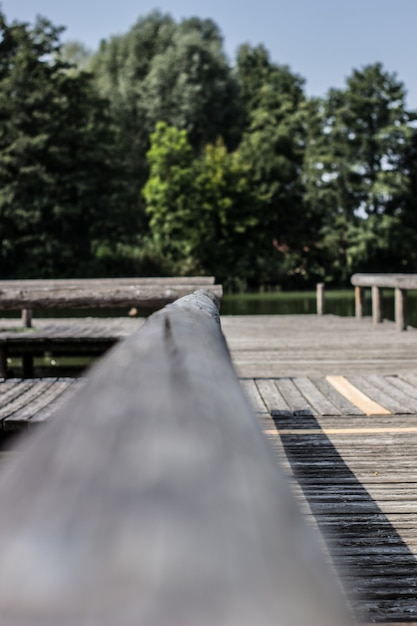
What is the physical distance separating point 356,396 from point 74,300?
9.74ft

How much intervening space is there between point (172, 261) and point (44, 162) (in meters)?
6.94

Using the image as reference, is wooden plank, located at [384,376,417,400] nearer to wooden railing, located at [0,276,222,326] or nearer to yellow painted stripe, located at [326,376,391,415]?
yellow painted stripe, located at [326,376,391,415]

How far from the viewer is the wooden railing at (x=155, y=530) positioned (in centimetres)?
55

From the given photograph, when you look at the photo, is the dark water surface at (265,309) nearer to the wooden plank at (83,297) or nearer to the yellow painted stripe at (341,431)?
the wooden plank at (83,297)

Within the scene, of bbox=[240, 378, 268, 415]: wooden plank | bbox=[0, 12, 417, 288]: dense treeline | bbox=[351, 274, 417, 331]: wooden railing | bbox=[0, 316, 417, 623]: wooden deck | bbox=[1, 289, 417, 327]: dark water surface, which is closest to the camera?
bbox=[0, 316, 417, 623]: wooden deck

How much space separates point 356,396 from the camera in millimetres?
5645

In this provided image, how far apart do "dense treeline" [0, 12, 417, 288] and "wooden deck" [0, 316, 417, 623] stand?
2681 cm

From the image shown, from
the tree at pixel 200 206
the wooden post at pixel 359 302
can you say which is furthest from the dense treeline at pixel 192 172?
the wooden post at pixel 359 302

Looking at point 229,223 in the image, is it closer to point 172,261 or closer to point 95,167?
point 172,261

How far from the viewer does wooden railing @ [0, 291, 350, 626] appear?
0.55 m

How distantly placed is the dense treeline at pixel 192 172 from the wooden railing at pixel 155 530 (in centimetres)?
3359

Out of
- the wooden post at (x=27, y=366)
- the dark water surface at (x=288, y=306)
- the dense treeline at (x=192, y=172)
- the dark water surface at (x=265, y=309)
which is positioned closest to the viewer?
the wooden post at (x=27, y=366)

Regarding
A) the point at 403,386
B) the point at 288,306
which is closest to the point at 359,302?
the point at 403,386

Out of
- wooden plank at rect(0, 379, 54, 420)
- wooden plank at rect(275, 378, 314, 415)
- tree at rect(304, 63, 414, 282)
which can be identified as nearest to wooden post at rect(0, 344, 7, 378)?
wooden plank at rect(0, 379, 54, 420)
